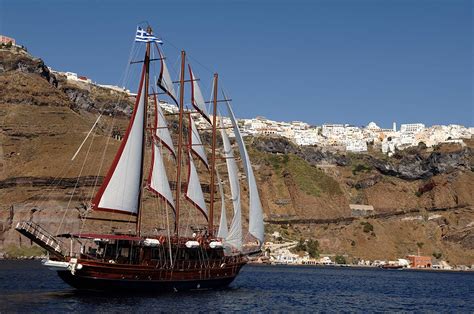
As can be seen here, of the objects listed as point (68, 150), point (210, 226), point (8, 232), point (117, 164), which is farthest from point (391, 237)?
point (117, 164)

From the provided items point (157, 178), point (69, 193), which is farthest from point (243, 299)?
point (69, 193)

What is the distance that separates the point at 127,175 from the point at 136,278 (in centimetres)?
890

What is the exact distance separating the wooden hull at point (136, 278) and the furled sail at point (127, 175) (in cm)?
516

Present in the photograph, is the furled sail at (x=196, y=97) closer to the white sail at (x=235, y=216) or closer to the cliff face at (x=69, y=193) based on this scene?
the white sail at (x=235, y=216)

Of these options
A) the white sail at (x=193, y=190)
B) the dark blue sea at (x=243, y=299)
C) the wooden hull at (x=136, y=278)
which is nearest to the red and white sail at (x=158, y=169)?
the white sail at (x=193, y=190)

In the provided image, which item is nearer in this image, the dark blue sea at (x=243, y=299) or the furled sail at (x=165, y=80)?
the dark blue sea at (x=243, y=299)

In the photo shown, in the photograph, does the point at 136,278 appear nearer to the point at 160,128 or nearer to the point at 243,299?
the point at 243,299

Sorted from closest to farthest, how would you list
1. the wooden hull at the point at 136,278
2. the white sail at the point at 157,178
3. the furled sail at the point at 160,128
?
1. the wooden hull at the point at 136,278
2. the white sail at the point at 157,178
3. the furled sail at the point at 160,128

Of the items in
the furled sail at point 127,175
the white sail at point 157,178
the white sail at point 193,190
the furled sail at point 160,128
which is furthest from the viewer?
the white sail at point 193,190

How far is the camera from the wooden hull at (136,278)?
60.1 meters

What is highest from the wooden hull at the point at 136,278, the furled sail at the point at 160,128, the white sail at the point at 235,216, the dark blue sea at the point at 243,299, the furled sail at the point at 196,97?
the furled sail at the point at 196,97

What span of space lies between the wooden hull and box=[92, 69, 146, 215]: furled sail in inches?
203

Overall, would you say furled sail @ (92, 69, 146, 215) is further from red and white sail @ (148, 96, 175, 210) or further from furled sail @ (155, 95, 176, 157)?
furled sail @ (155, 95, 176, 157)

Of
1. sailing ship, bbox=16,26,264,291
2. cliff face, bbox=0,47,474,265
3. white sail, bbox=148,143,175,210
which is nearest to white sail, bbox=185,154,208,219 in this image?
sailing ship, bbox=16,26,264,291
